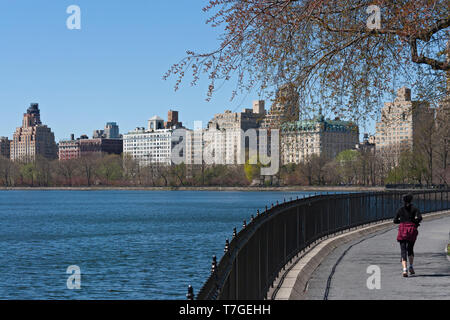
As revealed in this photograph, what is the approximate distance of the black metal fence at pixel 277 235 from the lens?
833 centimetres

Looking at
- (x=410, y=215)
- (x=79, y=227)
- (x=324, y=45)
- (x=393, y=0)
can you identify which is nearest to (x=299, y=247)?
(x=410, y=215)

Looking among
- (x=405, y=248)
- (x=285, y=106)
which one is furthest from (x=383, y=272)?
(x=285, y=106)

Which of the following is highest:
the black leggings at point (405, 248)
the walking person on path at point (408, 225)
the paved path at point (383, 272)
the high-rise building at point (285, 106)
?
the high-rise building at point (285, 106)

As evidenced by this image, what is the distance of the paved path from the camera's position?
A: 40.7 feet

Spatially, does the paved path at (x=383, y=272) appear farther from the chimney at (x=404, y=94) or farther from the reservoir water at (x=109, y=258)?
the reservoir water at (x=109, y=258)

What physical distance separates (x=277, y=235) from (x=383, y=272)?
251cm

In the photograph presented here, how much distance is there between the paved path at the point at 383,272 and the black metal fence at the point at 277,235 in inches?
34.4

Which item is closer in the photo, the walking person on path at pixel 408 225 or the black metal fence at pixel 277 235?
the black metal fence at pixel 277 235

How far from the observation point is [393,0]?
581 inches

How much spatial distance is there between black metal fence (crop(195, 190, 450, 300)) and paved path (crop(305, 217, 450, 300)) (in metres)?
0.87

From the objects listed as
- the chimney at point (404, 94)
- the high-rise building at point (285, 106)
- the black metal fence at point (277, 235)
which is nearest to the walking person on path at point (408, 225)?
the black metal fence at point (277, 235)

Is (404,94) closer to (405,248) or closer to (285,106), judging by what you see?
(285,106)
